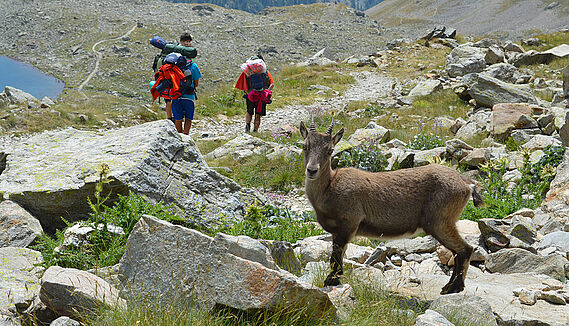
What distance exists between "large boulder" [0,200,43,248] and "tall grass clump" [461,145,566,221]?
301 inches

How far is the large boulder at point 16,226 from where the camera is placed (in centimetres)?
628

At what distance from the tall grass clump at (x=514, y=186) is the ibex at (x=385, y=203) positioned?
3.36 m

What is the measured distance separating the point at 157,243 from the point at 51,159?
169 inches

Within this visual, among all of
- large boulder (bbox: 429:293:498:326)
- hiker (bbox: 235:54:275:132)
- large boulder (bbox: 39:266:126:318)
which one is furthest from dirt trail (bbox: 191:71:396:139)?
large boulder (bbox: 429:293:498:326)

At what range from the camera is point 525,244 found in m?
6.79

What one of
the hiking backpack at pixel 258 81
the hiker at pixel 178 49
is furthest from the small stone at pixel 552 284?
the hiking backpack at pixel 258 81

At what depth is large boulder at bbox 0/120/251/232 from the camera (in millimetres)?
6703

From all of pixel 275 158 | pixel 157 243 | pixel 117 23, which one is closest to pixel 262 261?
pixel 157 243

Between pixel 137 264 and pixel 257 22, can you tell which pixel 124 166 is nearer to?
pixel 137 264

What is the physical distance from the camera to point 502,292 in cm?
520

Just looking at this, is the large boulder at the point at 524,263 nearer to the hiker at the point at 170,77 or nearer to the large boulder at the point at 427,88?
the hiker at the point at 170,77

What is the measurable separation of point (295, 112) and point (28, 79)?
1528 inches

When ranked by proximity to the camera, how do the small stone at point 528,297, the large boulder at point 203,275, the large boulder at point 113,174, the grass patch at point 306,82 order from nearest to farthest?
1. the large boulder at point 203,275
2. the small stone at point 528,297
3. the large boulder at point 113,174
4. the grass patch at point 306,82

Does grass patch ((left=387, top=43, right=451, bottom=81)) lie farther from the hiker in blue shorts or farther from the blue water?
the blue water
